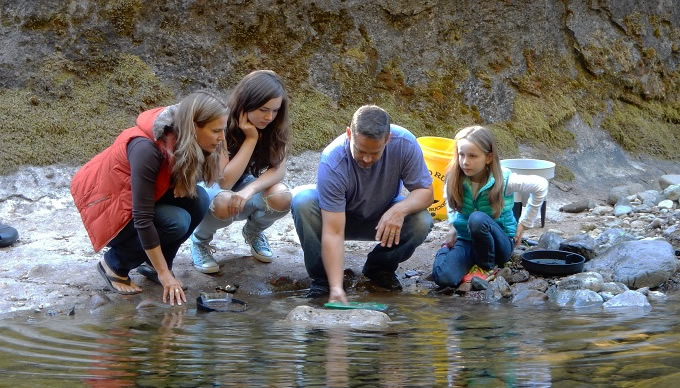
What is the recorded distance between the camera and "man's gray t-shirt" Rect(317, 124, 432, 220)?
493 centimetres

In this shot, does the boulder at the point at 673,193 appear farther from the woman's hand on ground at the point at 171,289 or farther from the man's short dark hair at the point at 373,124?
the woman's hand on ground at the point at 171,289

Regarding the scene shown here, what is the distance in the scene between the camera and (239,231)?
6.22 meters

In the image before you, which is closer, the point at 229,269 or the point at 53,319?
the point at 53,319

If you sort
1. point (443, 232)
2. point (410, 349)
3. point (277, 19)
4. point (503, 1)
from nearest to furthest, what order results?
point (410, 349), point (443, 232), point (277, 19), point (503, 1)

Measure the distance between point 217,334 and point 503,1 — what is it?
5781mm

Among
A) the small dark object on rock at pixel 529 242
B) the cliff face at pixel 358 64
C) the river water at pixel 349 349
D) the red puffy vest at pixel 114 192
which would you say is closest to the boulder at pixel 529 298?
the river water at pixel 349 349

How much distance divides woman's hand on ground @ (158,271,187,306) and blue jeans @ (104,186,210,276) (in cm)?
22

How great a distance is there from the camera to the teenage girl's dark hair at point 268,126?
500cm

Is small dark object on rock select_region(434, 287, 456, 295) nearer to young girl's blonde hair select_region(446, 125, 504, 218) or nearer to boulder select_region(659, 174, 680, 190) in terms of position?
young girl's blonde hair select_region(446, 125, 504, 218)

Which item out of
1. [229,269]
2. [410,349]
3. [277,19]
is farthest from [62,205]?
[410,349]

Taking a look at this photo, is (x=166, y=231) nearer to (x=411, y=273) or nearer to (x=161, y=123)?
(x=161, y=123)

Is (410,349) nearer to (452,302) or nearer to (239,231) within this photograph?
(452,302)

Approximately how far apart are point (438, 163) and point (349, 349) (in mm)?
3184

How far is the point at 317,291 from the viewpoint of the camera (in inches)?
204
